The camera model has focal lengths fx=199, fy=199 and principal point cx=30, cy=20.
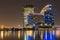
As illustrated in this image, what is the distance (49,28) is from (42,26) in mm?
1676

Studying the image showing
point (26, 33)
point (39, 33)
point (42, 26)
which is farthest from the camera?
point (26, 33)

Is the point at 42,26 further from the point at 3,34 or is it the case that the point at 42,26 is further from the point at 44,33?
the point at 3,34

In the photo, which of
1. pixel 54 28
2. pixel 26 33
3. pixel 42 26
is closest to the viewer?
pixel 42 26

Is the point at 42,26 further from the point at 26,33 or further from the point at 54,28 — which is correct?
the point at 26,33

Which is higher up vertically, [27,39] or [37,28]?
[37,28]

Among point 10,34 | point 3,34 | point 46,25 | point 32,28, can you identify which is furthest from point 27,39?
point 10,34

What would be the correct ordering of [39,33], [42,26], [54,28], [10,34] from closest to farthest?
1. [42,26]
2. [54,28]
3. [39,33]
4. [10,34]

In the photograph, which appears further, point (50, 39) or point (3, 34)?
point (3, 34)

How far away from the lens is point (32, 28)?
57.3 feet

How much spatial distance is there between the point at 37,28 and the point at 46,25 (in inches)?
37.9

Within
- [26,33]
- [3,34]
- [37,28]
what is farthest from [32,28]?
[3,34]

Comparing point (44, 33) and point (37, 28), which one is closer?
point (37, 28)

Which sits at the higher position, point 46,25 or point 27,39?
point 46,25

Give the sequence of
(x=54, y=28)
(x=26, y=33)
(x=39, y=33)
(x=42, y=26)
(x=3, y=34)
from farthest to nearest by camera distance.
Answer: (x=3, y=34), (x=26, y=33), (x=39, y=33), (x=54, y=28), (x=42, y=26)
